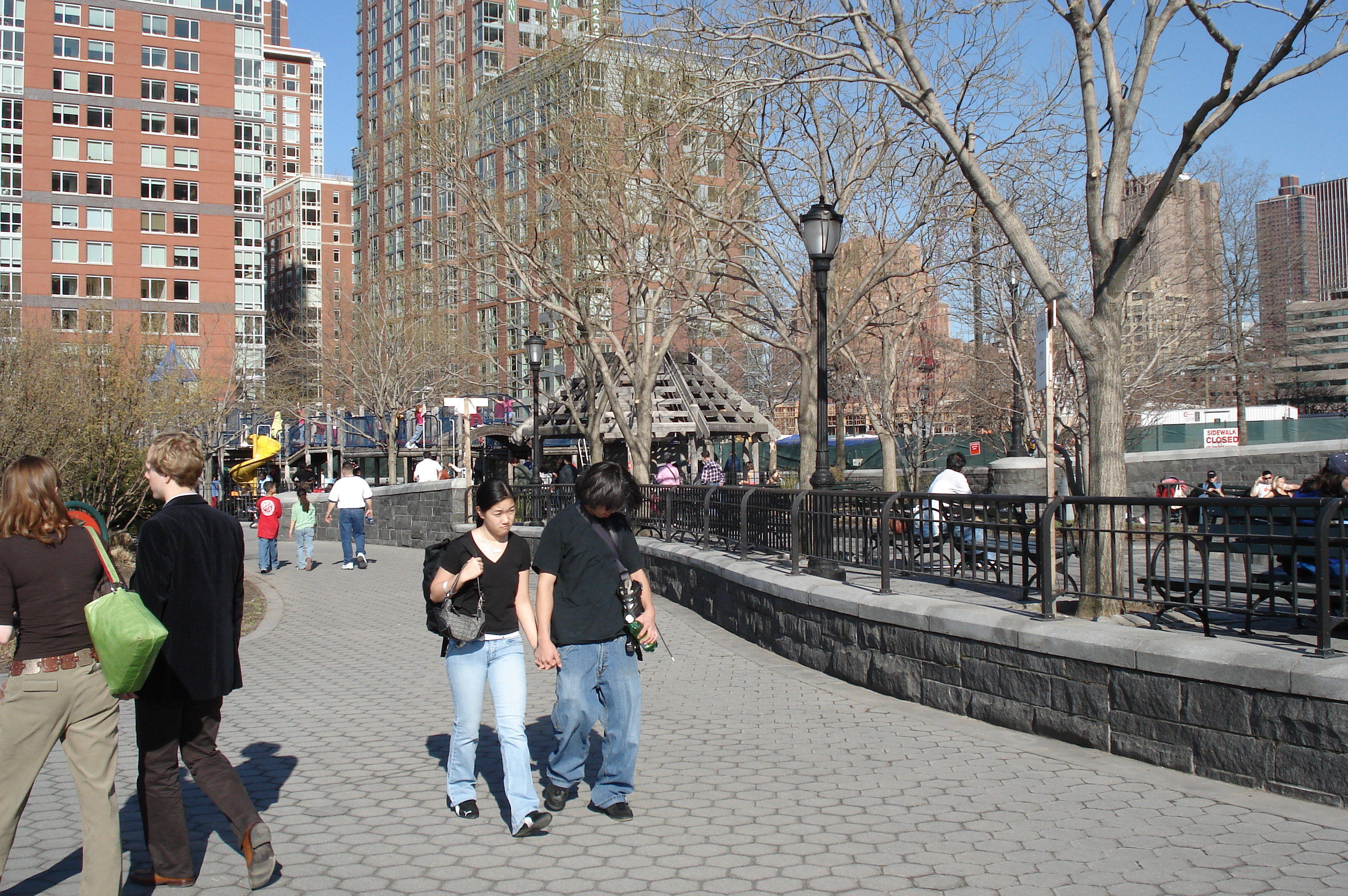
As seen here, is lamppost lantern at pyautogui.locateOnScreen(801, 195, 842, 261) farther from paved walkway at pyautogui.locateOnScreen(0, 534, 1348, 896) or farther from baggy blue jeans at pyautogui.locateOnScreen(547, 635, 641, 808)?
baggy blue jeans at pyautogui.locateOnScreen(547, 635, 641, 808)

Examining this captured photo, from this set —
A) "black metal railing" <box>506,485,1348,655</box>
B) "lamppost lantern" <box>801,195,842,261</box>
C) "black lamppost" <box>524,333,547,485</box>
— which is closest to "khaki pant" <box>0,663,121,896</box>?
"black metal railing" <box>506,485,1348,655</box>

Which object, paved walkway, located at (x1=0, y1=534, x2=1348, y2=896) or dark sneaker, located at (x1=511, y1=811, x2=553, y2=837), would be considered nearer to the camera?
paved walkway, located at (x1=0, y1=534, x2=1348, y2=896)

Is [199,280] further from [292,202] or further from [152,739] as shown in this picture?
[152,739]

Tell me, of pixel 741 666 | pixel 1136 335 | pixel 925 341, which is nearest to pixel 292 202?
pixel 925 341

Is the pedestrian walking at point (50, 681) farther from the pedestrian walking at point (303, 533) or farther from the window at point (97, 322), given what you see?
the window at point (97, 322)

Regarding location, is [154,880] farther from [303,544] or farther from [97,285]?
[97,285]

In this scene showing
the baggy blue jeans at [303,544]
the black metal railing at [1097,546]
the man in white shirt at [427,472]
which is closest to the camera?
the black metal railing at [1097,546]

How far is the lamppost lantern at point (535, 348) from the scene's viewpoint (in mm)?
23438

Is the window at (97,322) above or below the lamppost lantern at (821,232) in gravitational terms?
above

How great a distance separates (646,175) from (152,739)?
18.4m

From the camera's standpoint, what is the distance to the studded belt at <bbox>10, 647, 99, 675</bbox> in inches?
163

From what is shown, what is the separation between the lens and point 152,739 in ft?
14.6

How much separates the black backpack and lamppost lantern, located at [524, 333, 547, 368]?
18.0m

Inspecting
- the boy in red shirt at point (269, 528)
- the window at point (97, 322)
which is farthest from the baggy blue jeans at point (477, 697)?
the window at point (97, 322)
